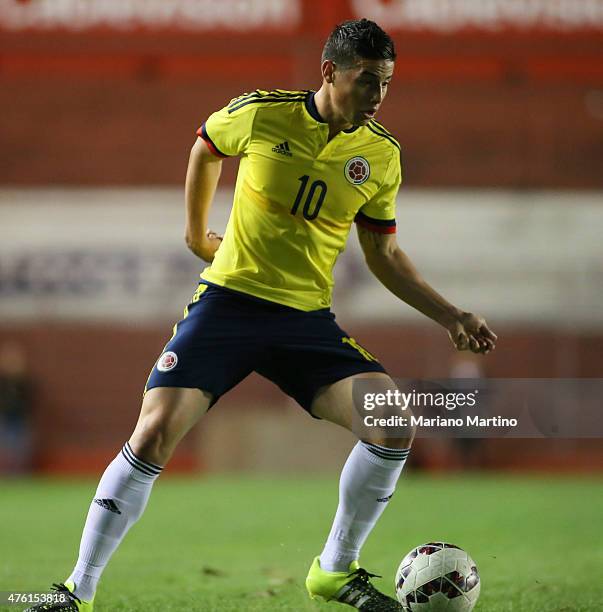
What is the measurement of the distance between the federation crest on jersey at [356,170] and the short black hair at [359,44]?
41 centimetres

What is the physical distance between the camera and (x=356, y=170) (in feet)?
15.5

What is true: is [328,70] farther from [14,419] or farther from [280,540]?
[14,419]

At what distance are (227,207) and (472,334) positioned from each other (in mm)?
13538

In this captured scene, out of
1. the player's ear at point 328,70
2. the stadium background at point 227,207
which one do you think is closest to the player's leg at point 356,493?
the player's ear at point 328,70

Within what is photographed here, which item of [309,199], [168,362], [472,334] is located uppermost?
[309,199]

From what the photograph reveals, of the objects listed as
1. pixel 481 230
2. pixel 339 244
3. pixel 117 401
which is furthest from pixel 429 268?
pixel 339 244

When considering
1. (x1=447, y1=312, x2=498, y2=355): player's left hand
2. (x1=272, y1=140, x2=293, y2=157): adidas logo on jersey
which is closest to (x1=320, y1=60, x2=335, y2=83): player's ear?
(x1=272, y1=140, x2=293, y2=157): adidas logo on jersey

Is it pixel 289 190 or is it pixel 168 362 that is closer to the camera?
pixel 168 362

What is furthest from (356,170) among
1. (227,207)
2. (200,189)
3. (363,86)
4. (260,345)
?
(227,207)

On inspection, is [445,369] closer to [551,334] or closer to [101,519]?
[551,334]

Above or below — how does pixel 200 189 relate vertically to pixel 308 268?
above

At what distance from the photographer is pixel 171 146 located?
1906cm

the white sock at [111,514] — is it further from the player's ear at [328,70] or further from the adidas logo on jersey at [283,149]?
the player's ear at [328,70]

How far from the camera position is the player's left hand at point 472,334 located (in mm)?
4719
